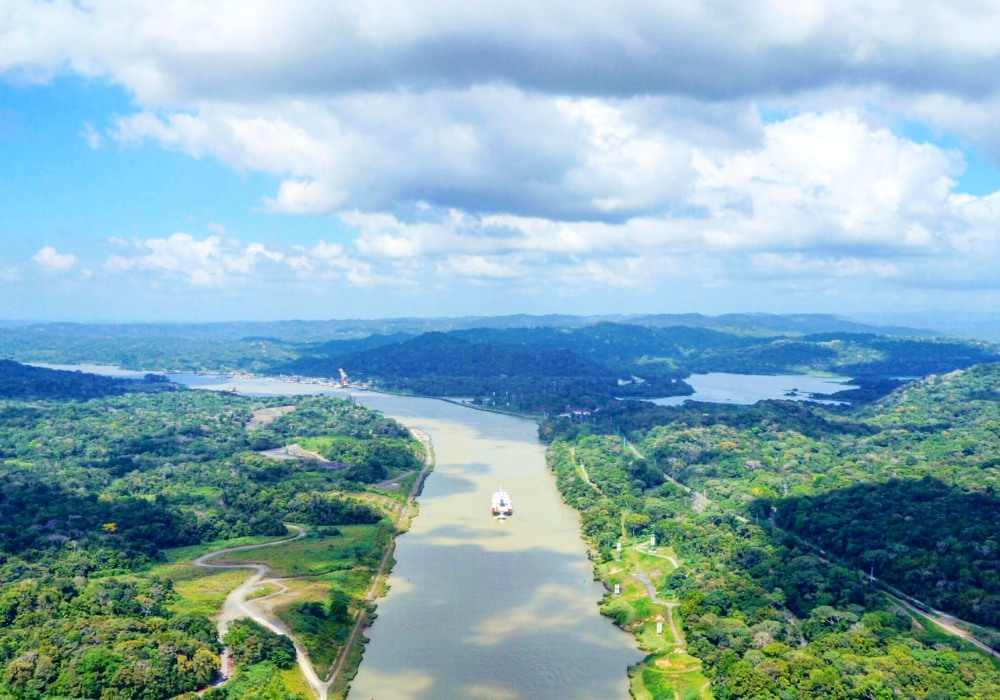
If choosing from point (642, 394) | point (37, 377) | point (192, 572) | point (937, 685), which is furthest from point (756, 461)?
point (37, 377)

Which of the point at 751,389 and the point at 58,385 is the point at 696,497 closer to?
Answer: the point at 751,389

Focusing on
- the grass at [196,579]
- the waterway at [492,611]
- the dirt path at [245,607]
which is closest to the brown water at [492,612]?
the waterway at [492,611]

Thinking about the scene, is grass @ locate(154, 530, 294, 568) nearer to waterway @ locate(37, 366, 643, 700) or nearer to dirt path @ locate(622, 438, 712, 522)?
waterway @ locate(37, 366, 643, 700)

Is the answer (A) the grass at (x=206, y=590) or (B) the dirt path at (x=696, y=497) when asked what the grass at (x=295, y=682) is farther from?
(B) the dirt path at (x=696, y=497)

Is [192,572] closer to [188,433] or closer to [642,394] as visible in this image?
[188,433]

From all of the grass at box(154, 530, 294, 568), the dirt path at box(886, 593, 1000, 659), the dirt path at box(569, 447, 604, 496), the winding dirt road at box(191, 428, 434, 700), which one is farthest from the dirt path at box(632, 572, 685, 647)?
the grass at box(154, 530, 294, 568)

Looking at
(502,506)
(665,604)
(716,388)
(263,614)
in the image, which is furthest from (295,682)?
(716,388)
